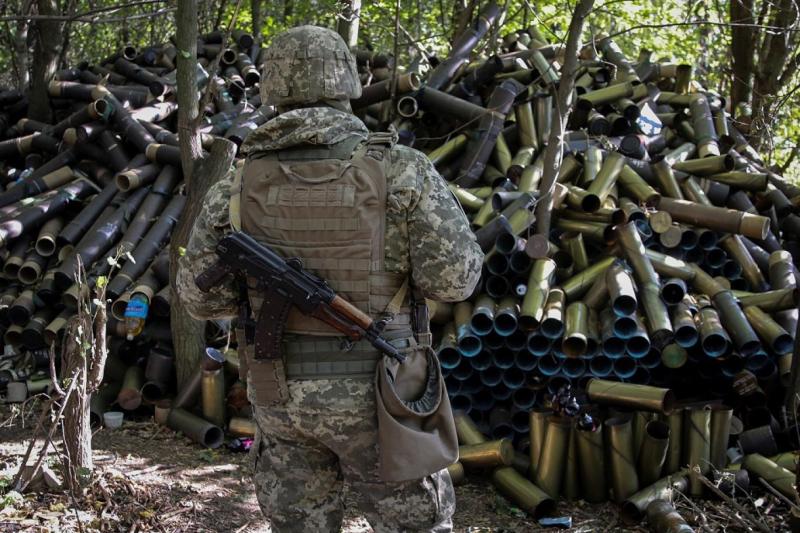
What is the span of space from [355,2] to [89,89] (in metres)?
3.10

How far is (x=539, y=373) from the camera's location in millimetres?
6391

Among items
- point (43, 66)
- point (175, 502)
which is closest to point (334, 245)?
point (175, 502)

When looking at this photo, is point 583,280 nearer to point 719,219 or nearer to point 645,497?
point 719,219

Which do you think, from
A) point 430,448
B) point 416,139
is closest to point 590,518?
point 430,448

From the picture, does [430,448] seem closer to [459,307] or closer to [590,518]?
[590,518]

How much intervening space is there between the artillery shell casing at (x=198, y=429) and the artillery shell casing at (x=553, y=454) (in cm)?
218

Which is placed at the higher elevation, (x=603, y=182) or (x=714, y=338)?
(x=603, y=182)

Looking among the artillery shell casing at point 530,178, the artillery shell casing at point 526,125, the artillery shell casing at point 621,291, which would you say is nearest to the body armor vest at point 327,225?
the artillery shell casing at point 621,291

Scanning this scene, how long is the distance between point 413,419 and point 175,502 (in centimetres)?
225

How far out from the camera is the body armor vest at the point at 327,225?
3402 mm

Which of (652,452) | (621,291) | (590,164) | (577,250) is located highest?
(590,164)

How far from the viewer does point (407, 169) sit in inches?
134

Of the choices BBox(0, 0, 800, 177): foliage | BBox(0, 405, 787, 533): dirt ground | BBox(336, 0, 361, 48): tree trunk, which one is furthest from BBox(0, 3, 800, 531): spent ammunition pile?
BBox(0, 0, 800, 177): foliage

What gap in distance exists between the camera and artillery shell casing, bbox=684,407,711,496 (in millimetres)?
5609
